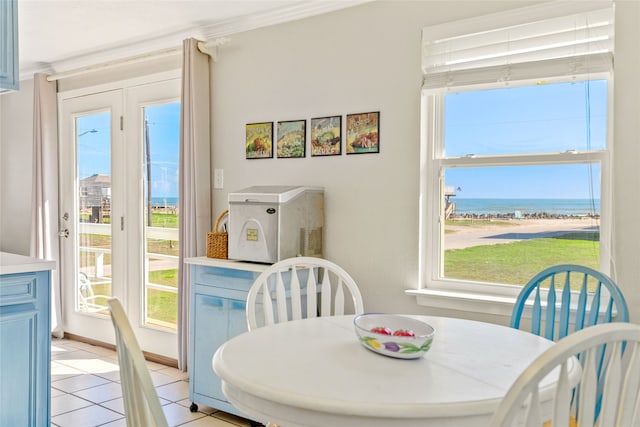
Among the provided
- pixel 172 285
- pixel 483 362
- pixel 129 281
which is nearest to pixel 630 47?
pixel 483 362

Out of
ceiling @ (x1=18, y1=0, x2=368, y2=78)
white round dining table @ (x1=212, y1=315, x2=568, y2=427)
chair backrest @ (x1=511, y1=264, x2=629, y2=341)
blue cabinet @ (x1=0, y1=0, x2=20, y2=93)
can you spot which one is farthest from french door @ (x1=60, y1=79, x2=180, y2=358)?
chair backrest @ (x1=511, y1=264, x2=629, y2=341)

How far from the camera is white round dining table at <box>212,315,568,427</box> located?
45.6 inches

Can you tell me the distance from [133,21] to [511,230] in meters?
2.73

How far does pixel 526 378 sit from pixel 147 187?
3712 mm

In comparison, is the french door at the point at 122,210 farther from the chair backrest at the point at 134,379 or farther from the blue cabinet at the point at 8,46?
the chair backrest at the point at 134,379

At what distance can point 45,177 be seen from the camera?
4680 millimetres

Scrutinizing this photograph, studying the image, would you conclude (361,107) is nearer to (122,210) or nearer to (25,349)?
(25,349)

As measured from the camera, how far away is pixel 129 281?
14.1ft

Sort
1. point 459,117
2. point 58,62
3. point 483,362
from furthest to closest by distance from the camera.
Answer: point 58,62 → point 459,117 → point 483,362

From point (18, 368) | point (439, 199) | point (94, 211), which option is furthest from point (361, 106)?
point (94, 211)

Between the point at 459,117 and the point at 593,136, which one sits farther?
the point at 459,117

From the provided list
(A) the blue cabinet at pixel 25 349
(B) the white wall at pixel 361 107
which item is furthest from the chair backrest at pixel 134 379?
(B) the white wall at pixel 361 107

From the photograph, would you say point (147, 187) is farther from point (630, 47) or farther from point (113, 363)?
point (630, 47)

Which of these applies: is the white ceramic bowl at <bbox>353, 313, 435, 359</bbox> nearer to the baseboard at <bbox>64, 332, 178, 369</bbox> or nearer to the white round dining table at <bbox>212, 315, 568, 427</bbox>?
the white round dining table at <bbox>212, 315, 568, 427</bbox>
